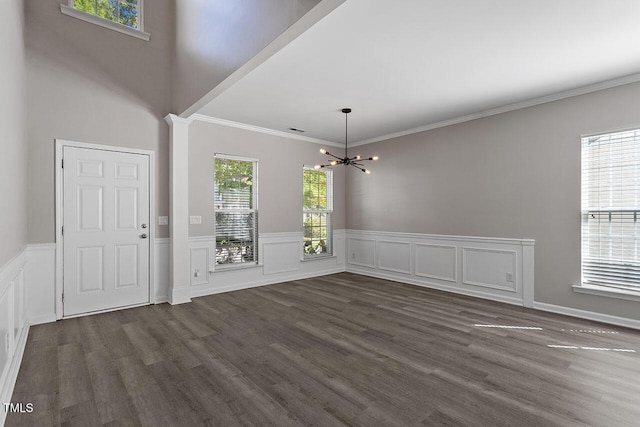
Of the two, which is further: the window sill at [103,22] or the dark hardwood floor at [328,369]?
the window sill at [103,22]

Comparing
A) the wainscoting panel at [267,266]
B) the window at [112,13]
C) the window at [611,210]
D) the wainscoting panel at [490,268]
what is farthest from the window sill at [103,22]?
the window at [611,210]

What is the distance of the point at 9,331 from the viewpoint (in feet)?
7.68

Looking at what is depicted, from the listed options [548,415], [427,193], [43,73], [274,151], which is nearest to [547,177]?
[427,193]

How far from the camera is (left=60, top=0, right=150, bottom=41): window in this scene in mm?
4039

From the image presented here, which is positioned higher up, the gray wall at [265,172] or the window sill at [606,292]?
the gray wall at [265,172]

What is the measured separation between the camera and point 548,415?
205 centimetres

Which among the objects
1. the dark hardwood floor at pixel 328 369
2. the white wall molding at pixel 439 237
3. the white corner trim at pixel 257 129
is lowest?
the dark hardwood floor at pixel 328 369

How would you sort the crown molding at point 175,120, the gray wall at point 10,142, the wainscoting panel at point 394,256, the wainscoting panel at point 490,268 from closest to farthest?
the gray wall at point 10,142 → the crown molding at point 175,120 → the wainscoting panel at point 490,268 → the wainscoting panel at point 394,256

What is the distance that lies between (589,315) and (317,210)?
4508 millimetres

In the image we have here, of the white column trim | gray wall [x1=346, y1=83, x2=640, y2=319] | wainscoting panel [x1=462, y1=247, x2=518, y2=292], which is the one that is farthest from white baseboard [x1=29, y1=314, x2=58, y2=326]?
wainscoting panel [x1=462, y1=247, x2=518, y2=292]

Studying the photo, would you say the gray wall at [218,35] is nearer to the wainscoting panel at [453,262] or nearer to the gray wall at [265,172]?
the gray wall at [265,172]

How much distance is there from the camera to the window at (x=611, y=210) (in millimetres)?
3697

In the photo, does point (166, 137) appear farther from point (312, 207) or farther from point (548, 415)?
point (548, 415)

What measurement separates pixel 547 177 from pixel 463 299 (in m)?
2.04
